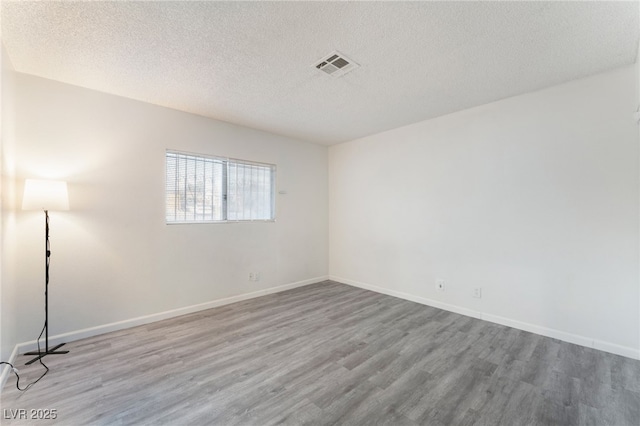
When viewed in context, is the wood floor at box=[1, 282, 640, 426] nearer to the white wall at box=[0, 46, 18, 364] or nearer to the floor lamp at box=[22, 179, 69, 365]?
the floor lamp at box=[22, 179, 69, 365]

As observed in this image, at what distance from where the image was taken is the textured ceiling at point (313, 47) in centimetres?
177

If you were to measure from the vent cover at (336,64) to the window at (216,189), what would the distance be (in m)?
2.11

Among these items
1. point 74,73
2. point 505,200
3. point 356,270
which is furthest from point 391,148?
point 74,73

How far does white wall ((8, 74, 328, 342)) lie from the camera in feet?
8.45

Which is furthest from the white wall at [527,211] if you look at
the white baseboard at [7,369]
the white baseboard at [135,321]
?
the white baseboard at [7,369]

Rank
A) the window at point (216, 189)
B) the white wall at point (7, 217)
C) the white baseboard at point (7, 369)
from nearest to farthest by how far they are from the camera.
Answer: the white baseboard at point (7, 369), the white wall at point (7, 217), the window at point (216, 189)

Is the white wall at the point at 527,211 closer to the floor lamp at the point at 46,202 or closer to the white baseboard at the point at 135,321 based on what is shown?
the white baseboard at the point at 135,321

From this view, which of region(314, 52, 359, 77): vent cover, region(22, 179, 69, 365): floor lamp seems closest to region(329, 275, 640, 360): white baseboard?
region(314, 52, 359, 77): vent cover

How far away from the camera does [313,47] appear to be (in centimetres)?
215

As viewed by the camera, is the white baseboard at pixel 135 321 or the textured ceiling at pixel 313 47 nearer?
the textured ceiling at pixel 313 47

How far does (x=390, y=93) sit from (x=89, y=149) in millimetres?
3375

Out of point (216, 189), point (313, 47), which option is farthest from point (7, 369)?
point (313, 47)

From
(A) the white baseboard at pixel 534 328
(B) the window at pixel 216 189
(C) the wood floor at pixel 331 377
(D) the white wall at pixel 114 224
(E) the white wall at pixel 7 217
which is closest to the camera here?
(C) the wood floor at pixel 331 377

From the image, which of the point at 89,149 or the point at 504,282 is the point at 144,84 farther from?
the point at 504,282
